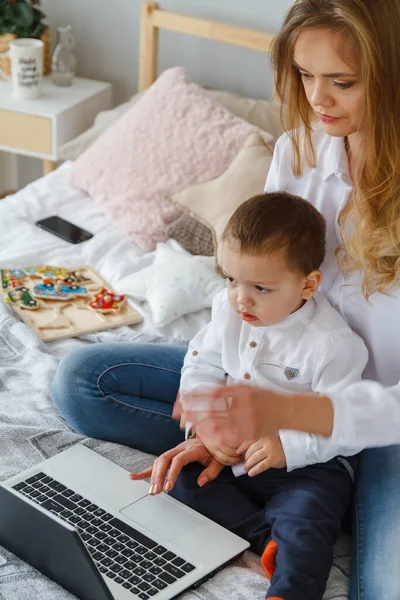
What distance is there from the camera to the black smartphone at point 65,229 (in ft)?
7.38

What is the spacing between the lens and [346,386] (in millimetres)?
1332

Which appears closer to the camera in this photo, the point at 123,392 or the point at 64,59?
the point at 123,392

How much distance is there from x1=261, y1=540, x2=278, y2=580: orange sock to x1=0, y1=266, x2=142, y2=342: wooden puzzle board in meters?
0.77

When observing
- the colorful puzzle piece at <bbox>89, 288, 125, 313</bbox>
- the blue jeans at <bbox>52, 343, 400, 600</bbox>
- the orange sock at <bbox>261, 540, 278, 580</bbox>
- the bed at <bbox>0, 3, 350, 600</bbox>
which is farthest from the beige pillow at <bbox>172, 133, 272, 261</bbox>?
the orange sock at <bbox>261, 540, 278, 580</bbox>

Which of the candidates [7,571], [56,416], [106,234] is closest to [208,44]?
[106,234]

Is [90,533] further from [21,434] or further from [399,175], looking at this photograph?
[399,175]

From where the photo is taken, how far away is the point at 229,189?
2146mm

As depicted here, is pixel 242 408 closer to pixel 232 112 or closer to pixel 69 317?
pixel 69 317

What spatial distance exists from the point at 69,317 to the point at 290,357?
694 mm

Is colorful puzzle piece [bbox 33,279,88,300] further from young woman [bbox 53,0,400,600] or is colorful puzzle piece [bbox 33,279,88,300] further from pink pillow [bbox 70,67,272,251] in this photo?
young woman [bbox 53,0,400,600]

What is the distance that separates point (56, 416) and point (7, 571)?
1.39 ft

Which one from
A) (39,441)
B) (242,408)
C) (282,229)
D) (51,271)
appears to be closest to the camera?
(242,408)

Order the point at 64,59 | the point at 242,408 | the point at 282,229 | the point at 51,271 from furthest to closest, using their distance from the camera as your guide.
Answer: the point at 64,59 < the point at 51,271 < the point at 282,229 < the point at 242,408

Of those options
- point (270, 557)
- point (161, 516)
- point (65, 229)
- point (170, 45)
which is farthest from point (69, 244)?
point (270, 557)
